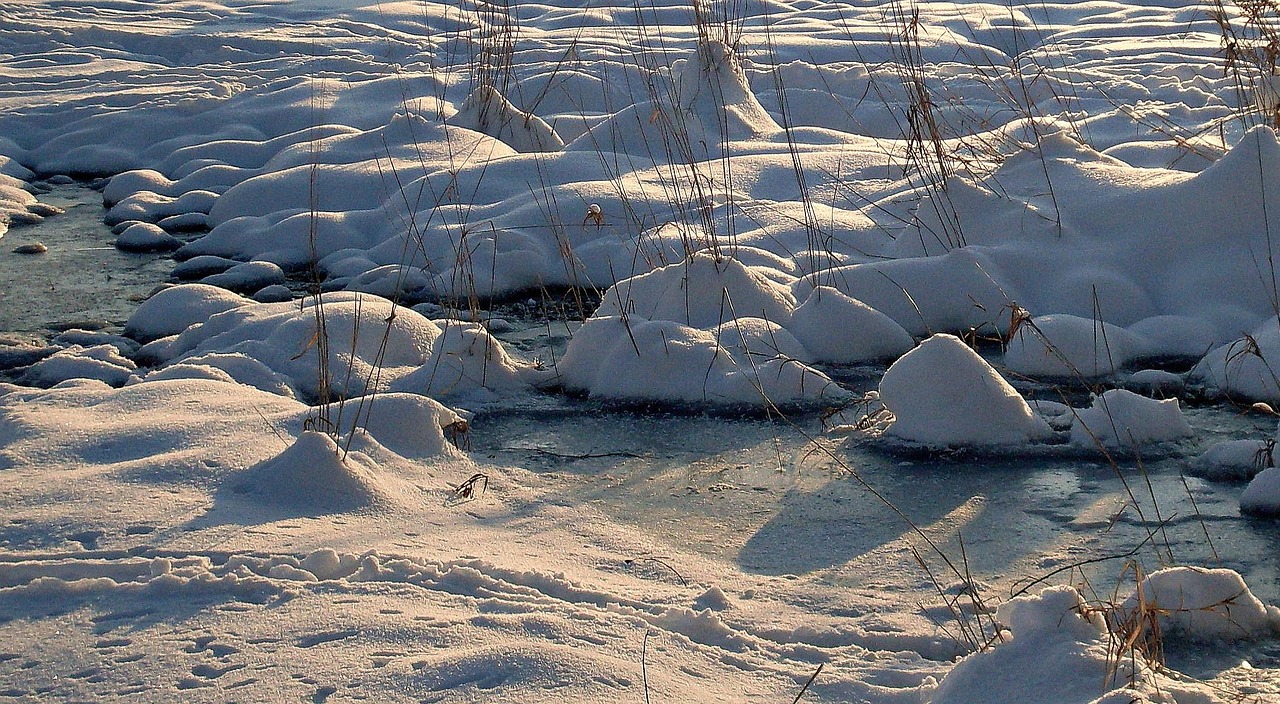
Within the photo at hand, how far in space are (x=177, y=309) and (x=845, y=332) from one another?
223 centimetres

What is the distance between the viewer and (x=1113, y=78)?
7406 mm

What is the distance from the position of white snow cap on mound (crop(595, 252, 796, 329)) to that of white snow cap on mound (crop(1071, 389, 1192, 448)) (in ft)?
3.39

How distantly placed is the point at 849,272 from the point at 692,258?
0.58m

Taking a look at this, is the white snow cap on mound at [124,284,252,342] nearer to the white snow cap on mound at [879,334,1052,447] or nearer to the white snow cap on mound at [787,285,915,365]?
the white snow cap on mound at [787,285,915,365]

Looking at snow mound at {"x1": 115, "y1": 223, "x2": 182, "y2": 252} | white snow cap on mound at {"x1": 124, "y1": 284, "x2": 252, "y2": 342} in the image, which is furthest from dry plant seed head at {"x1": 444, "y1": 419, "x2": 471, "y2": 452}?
snow mound at {"x1": 115, "y1": 223, "x2": 182, "y2": 252}

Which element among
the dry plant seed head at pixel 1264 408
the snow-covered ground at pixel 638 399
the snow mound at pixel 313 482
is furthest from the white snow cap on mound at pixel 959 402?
the snow mound at pixel 313 482

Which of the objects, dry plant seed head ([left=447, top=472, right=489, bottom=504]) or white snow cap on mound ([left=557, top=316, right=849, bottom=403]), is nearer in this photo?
dry plant seed head ([left=447, top=472, right=489, bottom=504])

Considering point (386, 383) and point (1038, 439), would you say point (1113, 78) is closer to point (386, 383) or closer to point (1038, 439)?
point (1038, 439)

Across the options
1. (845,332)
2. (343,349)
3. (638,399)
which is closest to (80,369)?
(343,349)

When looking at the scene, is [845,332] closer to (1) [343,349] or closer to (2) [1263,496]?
(2) [1263,496]

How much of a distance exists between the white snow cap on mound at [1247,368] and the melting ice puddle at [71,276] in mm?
3461

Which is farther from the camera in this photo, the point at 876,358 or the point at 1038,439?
the point at 876,358

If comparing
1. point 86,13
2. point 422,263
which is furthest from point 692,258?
point 86,13

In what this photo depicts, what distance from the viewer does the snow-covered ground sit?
6.19 feet
